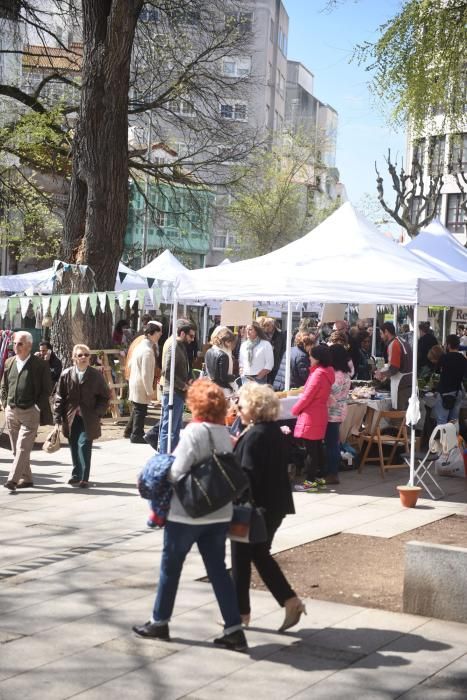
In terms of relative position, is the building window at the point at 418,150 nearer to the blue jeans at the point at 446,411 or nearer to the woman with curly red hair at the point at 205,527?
the blue jeans at the point at 446,411

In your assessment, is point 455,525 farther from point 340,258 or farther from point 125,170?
point 125,170

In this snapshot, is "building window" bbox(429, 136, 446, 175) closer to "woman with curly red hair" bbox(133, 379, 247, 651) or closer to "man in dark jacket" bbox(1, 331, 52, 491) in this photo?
"man in dark jacket" bbox(1, 331, 52, 491)

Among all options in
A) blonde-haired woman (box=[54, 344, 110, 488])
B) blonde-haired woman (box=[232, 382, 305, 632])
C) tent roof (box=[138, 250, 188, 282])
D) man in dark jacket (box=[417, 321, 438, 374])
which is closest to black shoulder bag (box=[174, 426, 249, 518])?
blonde-haired woman (box=[232, 382, 305, 632])

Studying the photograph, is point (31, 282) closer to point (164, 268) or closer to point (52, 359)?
point (164, 268)

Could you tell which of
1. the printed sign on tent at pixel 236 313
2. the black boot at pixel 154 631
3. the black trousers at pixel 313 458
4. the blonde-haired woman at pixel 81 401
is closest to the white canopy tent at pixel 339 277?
the black trousers at pixel 313 458

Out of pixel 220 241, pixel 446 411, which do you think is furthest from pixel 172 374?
pixel 220 241

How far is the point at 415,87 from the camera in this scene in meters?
12.0

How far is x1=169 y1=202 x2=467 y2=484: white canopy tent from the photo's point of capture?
12391 mm

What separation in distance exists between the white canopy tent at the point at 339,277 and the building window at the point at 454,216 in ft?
220

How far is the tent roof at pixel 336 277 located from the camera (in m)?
12.4

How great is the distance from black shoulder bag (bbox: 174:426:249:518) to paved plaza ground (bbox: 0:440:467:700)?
88 cm

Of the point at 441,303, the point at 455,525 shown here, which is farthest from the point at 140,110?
the point at 455,525

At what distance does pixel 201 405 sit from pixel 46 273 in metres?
25.4

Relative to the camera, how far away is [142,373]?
16578 millimetres
